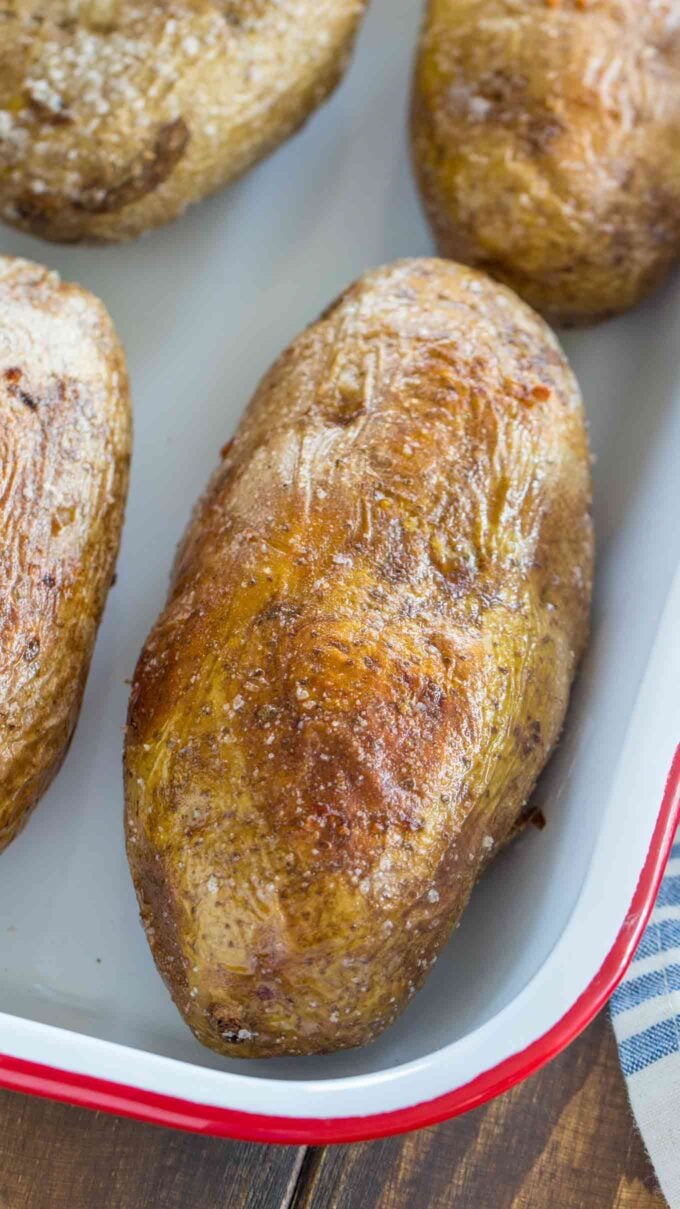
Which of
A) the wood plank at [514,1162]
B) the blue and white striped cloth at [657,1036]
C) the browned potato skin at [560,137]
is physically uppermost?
the browned potato skin at [560,137]

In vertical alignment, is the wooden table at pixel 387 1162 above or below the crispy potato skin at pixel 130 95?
below

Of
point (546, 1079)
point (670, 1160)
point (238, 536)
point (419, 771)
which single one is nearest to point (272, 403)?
point (238, 536)

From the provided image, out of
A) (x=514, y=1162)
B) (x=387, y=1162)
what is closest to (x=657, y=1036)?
(x=514, y=1162)

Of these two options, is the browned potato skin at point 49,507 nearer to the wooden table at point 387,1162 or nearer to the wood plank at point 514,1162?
the wooden table at point 387,1162

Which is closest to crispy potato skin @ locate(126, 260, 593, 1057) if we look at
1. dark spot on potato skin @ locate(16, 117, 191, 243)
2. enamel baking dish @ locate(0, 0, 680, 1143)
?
enamel baking dish @ locate(0, 0, 680, 1143)

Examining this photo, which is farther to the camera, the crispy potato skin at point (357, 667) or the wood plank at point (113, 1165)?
the wood plank at point (113, 1165)

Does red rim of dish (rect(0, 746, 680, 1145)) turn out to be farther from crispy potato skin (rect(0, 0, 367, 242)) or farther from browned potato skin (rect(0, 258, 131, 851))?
crispy potato skin (rect(0, 0, 367, 242))

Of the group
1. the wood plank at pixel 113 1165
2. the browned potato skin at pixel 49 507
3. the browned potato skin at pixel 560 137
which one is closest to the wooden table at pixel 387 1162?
the wood plank at pixel 113 1165

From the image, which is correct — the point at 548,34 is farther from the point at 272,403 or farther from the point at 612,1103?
the point at 612,1103
